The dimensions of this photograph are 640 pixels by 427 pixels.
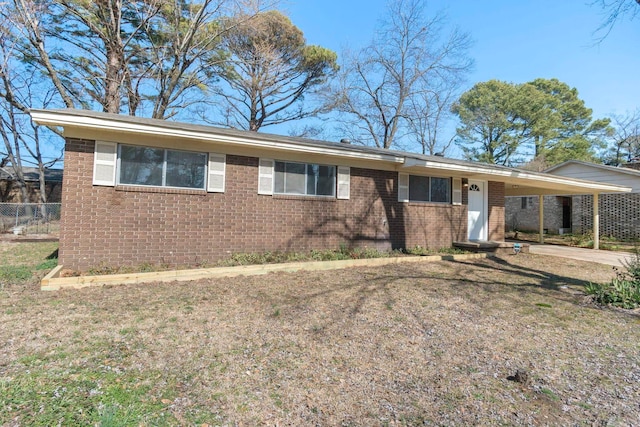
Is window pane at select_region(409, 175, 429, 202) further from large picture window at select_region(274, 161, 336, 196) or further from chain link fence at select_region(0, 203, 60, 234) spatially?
chain link fence at select_region(0, 203, 60, 234)

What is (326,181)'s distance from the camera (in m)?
8.77

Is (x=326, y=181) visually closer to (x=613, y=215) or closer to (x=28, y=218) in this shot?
(x=28, y=218)

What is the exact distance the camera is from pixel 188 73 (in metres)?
17.3

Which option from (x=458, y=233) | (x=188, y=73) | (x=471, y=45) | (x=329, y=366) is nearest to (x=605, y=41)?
(x=458, y=233)

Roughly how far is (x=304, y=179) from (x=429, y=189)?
13.9ft

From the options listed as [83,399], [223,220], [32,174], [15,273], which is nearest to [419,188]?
[223,220]

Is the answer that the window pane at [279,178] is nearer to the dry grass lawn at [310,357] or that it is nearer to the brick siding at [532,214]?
the dry grass lawn at [310,357]

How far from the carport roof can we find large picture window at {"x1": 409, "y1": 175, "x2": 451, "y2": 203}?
0.78ft

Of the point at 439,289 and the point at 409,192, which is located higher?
the point at 409,192

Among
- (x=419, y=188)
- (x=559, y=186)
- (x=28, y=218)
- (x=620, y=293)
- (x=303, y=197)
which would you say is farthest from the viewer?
(x=28, y=218)

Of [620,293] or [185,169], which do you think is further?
[185,169]

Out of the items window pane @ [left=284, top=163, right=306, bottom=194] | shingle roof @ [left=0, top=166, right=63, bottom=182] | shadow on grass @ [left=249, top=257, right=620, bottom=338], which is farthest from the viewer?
shingle roof @ [left=0, top=166, right=63, bottom=182]

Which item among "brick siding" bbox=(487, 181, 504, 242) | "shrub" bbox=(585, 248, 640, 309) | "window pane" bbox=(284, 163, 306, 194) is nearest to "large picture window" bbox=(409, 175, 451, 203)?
"brick siding" bbox=(487, 181, 504, 242)

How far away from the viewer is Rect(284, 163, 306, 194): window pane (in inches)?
325
